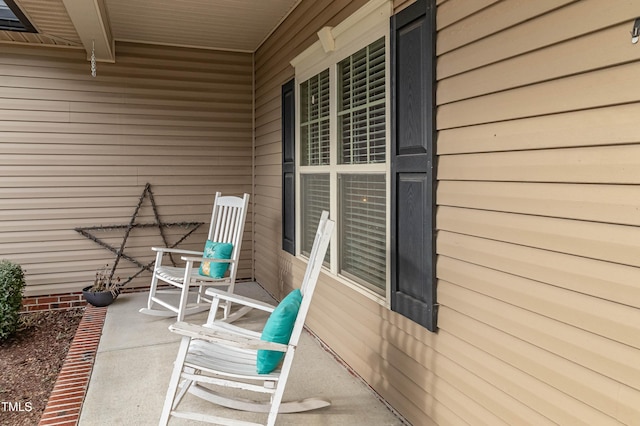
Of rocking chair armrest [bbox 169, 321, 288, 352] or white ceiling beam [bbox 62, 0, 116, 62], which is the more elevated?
white ceiling beam [bbox 62, 0, 116, 62]

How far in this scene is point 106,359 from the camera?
3.18m

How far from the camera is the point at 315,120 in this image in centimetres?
358

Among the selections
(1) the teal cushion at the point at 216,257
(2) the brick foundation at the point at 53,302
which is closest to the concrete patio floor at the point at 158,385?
(1) the teal cushion at the point at 216,257

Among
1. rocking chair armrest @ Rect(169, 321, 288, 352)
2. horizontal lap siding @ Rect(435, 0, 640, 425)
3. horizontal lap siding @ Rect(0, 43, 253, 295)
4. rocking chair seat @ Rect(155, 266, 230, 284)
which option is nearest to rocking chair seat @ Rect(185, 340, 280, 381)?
rocking chair armrest @ Rect(169, 321, 288, 352)

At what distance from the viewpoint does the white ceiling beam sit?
11.1ft

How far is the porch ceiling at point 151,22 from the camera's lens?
3732mm

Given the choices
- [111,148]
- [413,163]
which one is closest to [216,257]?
[111,148]

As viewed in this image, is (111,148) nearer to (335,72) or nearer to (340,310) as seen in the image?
(335,72)

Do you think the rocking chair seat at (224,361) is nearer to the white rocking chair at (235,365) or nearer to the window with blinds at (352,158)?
the white rocking chair at (235,365)

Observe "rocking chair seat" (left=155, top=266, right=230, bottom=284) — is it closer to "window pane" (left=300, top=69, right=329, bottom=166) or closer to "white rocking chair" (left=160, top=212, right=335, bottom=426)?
"window pane" (left=300, top=69, right=329, bottom=166)

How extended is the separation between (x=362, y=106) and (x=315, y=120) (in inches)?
33.7

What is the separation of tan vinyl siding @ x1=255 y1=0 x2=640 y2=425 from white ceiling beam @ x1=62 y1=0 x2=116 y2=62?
2.68 m

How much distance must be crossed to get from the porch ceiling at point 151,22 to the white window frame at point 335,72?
779mm

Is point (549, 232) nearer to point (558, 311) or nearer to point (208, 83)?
point (558, 311)
